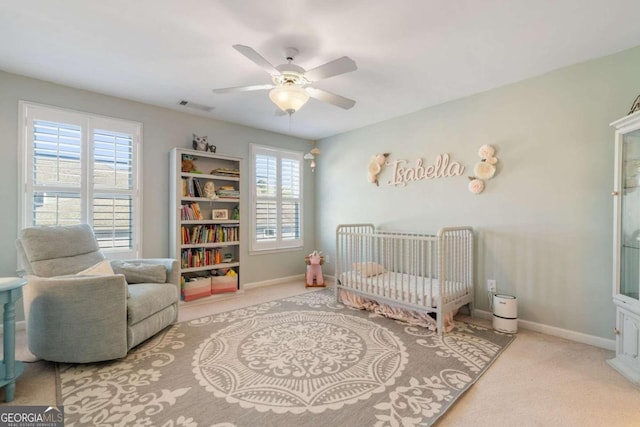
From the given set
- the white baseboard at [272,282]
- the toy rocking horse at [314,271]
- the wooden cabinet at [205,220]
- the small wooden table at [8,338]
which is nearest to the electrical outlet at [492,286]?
the toy rocking horse at [314,271]

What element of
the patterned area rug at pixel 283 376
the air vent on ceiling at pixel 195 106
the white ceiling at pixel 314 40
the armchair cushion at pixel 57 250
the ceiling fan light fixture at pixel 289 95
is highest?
the air vent on ceiling at pixel 195 106

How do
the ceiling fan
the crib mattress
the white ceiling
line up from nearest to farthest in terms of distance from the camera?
the white ceiling < the ceiling fan < the crib mattress

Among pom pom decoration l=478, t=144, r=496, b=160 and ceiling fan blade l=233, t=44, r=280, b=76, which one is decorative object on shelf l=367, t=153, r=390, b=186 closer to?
pom pom decoration l=478, t=144, r=496, b=160

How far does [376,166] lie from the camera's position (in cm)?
412

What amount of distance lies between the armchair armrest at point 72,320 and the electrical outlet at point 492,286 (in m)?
3.40

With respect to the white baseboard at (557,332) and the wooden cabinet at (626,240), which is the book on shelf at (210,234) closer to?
the white baseboard at (557,332)

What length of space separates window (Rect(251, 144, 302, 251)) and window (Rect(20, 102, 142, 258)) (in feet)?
5.15

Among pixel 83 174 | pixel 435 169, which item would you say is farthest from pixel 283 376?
pixel 83 174

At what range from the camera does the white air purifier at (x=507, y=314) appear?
269 centimetres

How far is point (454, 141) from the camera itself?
3.34m

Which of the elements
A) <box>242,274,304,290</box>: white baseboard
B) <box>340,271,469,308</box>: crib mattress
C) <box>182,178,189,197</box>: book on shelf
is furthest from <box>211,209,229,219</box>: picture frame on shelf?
<box>340,271,469,308</box>: crib mattress

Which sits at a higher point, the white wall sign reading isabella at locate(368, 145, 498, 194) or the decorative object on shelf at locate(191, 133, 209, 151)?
the decorative object on shelf at locate(191, 133, 209, 151)

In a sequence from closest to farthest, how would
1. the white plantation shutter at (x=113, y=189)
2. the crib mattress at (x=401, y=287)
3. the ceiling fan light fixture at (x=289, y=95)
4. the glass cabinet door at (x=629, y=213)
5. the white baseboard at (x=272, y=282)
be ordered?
the glass cabinet door at (x=629, y=213) → the ceiling fan light fixture at (x=289, y=95) → the crib mattress at (x=401, y=287) → the white plantation shutter at (x=113, y=189) → the white baseboard at (x=272, y=282)

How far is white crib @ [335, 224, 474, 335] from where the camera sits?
108 inches
